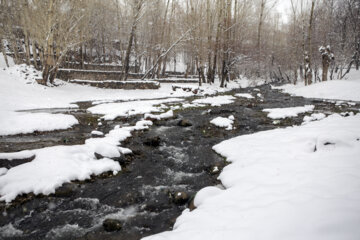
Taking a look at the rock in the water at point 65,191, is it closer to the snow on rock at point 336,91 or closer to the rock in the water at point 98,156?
the rock in the water at point 98,156

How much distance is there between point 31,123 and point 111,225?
592 centimetres

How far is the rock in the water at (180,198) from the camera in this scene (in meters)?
3.90

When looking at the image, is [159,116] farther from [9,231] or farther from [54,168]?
[9,231]

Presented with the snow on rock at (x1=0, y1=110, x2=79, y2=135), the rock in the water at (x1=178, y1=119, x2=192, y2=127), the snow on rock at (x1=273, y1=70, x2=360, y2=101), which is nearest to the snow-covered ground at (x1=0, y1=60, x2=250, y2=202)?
the snow on rock at (x1=0, y1=110, x2=79, y2=135)

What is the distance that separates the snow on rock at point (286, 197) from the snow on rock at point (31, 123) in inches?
244

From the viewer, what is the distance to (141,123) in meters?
8.45

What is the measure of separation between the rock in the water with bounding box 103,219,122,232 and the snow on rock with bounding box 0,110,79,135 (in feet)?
17.8

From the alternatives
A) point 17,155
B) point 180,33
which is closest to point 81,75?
point 180,33

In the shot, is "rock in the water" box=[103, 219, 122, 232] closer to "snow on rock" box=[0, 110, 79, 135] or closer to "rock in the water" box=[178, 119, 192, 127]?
"snow on rock" box=[0, 110, 79, 135]

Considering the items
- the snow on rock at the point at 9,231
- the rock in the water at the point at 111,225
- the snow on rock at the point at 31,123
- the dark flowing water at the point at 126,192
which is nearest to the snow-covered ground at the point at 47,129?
the snow on rock at the point at 31,123

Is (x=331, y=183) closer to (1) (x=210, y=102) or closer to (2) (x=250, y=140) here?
(2) (x=250, y=140)

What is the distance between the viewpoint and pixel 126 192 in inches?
167

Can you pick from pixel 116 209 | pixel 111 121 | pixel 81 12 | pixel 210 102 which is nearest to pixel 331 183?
pixel 116 209

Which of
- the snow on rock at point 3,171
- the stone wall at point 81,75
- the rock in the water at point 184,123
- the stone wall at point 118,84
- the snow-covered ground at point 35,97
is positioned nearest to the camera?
the snow on rock at point 3,171
